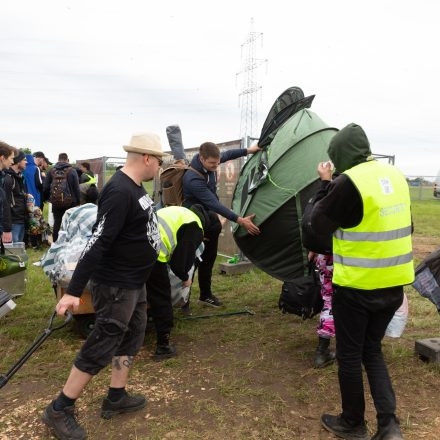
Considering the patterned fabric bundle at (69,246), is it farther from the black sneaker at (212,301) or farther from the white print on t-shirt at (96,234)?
the black sneaker at (212,301)

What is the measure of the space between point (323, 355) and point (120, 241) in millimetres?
2103

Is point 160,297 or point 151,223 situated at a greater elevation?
point 151,223

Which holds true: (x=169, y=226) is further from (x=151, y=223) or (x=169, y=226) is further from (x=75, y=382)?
(x=75, y=382)

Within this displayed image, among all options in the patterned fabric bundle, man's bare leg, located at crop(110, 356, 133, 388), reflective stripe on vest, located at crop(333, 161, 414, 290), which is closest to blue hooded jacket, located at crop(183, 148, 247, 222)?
the patterned fabric bundle

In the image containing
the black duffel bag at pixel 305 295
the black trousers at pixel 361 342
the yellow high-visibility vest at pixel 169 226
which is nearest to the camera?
the black trousers at pixel 361 342

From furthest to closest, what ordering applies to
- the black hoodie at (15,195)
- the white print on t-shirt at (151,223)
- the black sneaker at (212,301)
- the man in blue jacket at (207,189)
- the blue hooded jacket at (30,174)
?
the blue hooded jacket at (30,174) < the black hoodie at (15,195) < the black sneaker at (212,301) < the man in blue jacket at (207,189) < the white print on t-shirt at (151,223)

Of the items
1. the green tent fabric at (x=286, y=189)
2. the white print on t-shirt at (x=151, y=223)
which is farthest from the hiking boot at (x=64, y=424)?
the green tent fabric at (x=286, y=189)

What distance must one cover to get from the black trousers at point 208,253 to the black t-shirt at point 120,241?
226cm

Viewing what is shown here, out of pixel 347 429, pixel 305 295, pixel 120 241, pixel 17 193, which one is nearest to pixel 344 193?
pixel 120 241

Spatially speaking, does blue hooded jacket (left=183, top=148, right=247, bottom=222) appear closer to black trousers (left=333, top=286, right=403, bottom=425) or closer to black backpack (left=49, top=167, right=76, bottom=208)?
black trousers (left=333, top=286, right=403, bottom=425)

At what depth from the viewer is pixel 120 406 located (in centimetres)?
301

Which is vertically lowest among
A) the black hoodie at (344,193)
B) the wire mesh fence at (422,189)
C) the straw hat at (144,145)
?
the wire mesh fence at (422,189)

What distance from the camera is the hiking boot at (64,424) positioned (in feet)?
8.71

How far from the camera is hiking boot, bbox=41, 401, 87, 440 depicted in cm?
265
